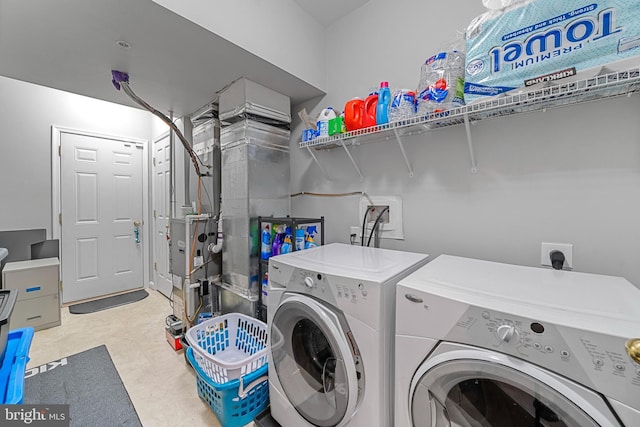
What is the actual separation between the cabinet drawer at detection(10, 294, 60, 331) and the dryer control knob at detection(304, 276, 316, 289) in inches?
117

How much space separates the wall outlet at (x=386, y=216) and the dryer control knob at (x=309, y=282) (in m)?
0.82

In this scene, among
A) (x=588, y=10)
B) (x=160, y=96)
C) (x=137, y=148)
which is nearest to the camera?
(x=588, y=10)

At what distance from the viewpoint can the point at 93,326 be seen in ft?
8.39

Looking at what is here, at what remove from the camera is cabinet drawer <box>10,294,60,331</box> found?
240 centimetres

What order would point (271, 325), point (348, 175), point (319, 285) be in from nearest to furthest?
point (319, 285)
point (271, 325)
point (348, 175)

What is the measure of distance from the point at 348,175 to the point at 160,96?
174cm

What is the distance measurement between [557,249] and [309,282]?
1.16 m

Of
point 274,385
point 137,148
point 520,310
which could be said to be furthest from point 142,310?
point 520,310

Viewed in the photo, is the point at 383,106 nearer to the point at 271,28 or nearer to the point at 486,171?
the point at 486,171

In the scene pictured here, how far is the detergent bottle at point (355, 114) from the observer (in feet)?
5.22

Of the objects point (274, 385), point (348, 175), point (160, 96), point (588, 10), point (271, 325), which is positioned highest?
point (160, 96)

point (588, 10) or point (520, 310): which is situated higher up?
point (588, 10)

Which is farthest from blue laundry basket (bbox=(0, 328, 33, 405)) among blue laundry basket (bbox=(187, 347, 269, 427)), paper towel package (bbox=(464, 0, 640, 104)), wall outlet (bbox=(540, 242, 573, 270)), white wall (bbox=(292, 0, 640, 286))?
wall outlet (bbox=(540, 242, 573, 270))

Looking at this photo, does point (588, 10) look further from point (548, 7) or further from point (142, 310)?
point (142, 310)
